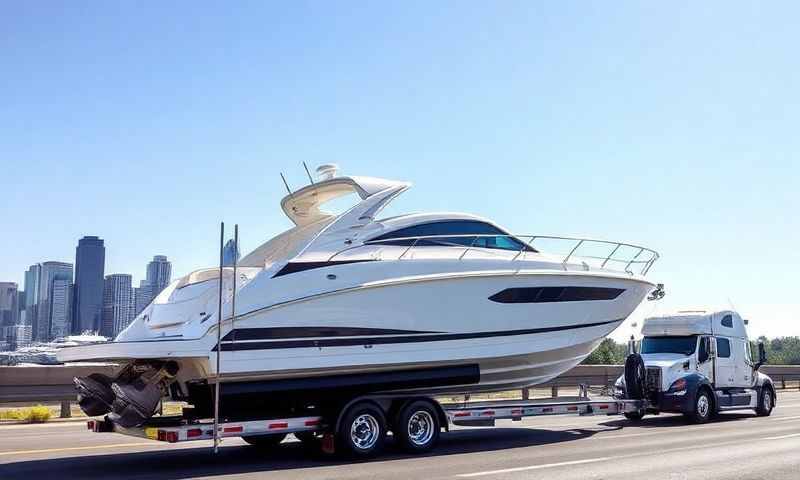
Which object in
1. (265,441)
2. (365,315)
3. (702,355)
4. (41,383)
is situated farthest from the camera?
(41,383)

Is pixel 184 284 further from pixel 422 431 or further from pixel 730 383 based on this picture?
pixel 730 383

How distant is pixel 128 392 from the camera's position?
10.6 metres

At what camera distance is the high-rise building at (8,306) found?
51.3 meters

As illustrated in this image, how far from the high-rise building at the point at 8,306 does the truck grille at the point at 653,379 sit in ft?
145

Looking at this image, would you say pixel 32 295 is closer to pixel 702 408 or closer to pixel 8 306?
pixel 8 306

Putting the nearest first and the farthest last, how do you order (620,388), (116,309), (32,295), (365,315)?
(365,315)
(116,309)
(620,388)
(32,295)

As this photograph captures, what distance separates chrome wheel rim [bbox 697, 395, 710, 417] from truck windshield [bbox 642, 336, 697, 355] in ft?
3.61

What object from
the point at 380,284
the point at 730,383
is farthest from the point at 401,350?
the point at 730,383

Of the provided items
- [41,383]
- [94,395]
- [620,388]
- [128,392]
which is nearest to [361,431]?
[128,392]

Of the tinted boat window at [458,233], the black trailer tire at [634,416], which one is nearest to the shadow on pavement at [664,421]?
the black trailer tire at [634,416]

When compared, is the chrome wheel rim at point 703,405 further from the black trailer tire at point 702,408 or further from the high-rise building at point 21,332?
the high-rise building at point 21,332

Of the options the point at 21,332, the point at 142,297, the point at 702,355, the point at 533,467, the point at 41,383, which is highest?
the point at 21,332

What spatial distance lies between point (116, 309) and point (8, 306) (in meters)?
43.2

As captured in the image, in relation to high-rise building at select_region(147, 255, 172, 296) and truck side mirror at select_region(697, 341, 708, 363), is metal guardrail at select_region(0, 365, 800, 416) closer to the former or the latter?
truck side mirror at select_region(697, 341, 708, 363)
